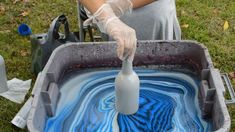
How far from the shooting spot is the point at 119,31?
1.51 meters

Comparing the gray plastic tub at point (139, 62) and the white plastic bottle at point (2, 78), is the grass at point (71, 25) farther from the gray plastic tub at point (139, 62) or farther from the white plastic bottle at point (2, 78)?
the gray plastic tub at point (139, 62)

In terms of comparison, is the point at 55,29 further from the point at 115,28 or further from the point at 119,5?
the point at 115,28

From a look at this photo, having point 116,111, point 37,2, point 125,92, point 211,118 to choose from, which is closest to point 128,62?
point 125,92

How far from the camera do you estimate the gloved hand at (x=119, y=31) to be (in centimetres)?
147

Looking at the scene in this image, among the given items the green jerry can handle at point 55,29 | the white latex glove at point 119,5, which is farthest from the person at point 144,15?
the green jerry can handle at point 55,29

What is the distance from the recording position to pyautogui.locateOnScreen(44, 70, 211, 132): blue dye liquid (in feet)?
5.34

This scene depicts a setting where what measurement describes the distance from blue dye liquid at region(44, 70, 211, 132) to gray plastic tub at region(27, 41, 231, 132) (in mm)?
43

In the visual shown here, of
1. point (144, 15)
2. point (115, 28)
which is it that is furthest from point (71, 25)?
point (115, 28)

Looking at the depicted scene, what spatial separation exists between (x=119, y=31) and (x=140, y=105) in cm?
39

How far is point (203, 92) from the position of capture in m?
1.67

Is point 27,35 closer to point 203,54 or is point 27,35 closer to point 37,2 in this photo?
point 37,2

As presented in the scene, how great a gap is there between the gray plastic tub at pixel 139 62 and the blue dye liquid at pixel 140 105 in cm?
4

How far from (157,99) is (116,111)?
0.20 meters

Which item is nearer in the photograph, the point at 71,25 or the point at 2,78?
the point at 2,78
